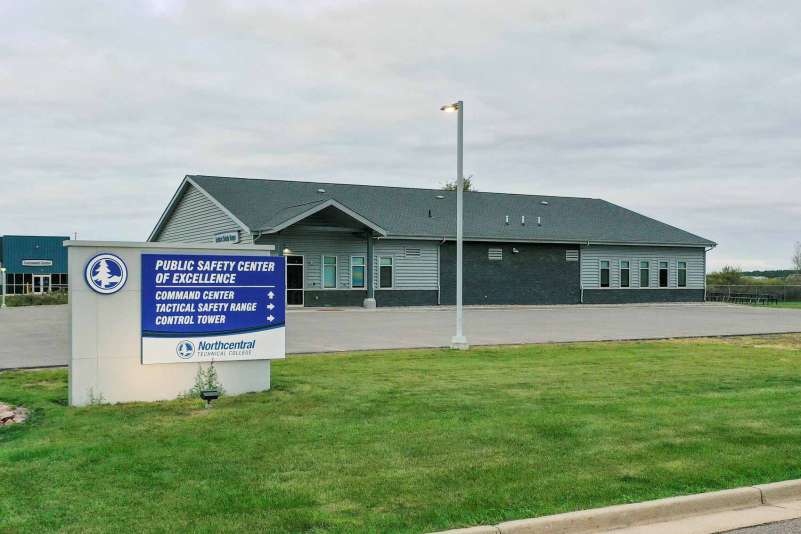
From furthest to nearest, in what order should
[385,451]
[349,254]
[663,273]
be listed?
[663,273]
[349,254]
[385,451]

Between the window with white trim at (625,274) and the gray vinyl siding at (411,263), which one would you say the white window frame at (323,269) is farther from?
the window with white trim at (625,274)

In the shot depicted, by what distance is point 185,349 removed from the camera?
10.4 m

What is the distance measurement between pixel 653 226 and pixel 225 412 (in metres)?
42.2

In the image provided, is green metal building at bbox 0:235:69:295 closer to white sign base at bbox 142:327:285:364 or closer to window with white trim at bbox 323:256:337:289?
window with white trim at bbox 323:256:337:289

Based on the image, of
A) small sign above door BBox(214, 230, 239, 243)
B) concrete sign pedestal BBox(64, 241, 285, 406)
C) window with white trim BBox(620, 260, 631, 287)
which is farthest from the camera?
window with white trim BBox(620, 260, 631, 287)

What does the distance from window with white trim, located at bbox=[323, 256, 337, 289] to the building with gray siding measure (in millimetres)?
46

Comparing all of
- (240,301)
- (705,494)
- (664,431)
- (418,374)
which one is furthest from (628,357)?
(705,494)

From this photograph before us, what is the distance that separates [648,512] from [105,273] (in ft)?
23.0

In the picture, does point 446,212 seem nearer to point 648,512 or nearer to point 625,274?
point 625,274

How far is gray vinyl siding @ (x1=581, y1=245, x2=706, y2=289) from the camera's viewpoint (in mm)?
43750

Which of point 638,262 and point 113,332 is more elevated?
point 638,262

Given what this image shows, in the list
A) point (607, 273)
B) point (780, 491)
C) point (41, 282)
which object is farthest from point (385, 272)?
point (41, 282)

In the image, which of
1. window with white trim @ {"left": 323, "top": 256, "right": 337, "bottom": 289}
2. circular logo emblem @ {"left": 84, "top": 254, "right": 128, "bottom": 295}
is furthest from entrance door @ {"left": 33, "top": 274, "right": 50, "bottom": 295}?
circular logo emblem @ {"left": 84, "top": 254, "right": 128, "bottom": 295}

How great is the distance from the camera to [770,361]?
50.5 feet
